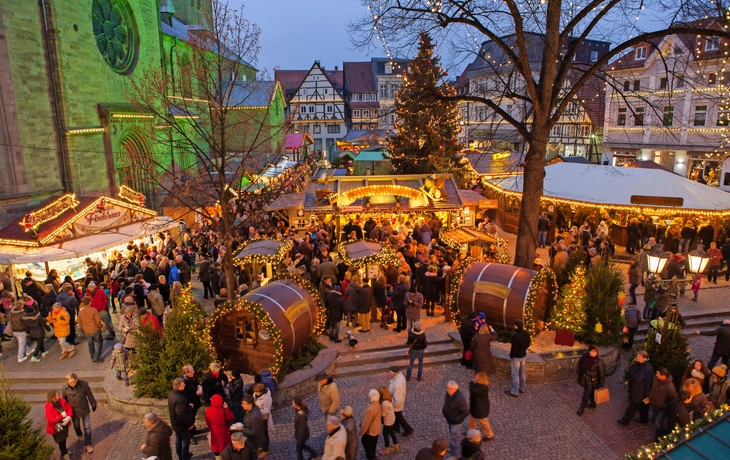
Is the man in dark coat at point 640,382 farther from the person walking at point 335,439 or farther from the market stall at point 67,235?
the market stall at point 67,235

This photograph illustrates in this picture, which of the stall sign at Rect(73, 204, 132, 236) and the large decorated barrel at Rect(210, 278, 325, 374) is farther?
the stall sign at Rect(73, 204, 132, 236)

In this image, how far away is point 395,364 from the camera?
Answer: 37.5 feet

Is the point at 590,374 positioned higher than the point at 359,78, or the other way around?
the point at 359,78

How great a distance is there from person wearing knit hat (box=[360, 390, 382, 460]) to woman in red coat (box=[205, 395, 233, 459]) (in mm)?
2088

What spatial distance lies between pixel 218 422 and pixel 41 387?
5.72 metres

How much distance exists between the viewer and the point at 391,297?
43.9 ft

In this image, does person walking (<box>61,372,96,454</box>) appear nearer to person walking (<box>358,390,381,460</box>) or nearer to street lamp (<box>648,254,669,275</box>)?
person walking (<box>358,390,381,460</box>)

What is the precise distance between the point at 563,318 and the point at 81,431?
9.96 metres

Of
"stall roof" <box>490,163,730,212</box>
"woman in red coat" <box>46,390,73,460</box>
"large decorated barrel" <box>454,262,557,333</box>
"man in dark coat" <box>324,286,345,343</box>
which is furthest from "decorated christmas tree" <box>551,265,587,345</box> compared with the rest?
"woman in red coat" <box>46,390,73,460</box>

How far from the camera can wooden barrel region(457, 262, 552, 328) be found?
11.2m

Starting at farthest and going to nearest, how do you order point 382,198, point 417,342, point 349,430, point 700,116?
point 700,116
point 382,198
point 417,342
point 349,430

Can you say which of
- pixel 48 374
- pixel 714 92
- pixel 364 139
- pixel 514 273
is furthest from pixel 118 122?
pixel 714 92

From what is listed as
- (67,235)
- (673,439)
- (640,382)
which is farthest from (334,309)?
(67,235)

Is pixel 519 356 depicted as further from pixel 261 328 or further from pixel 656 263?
pixel 261 328
